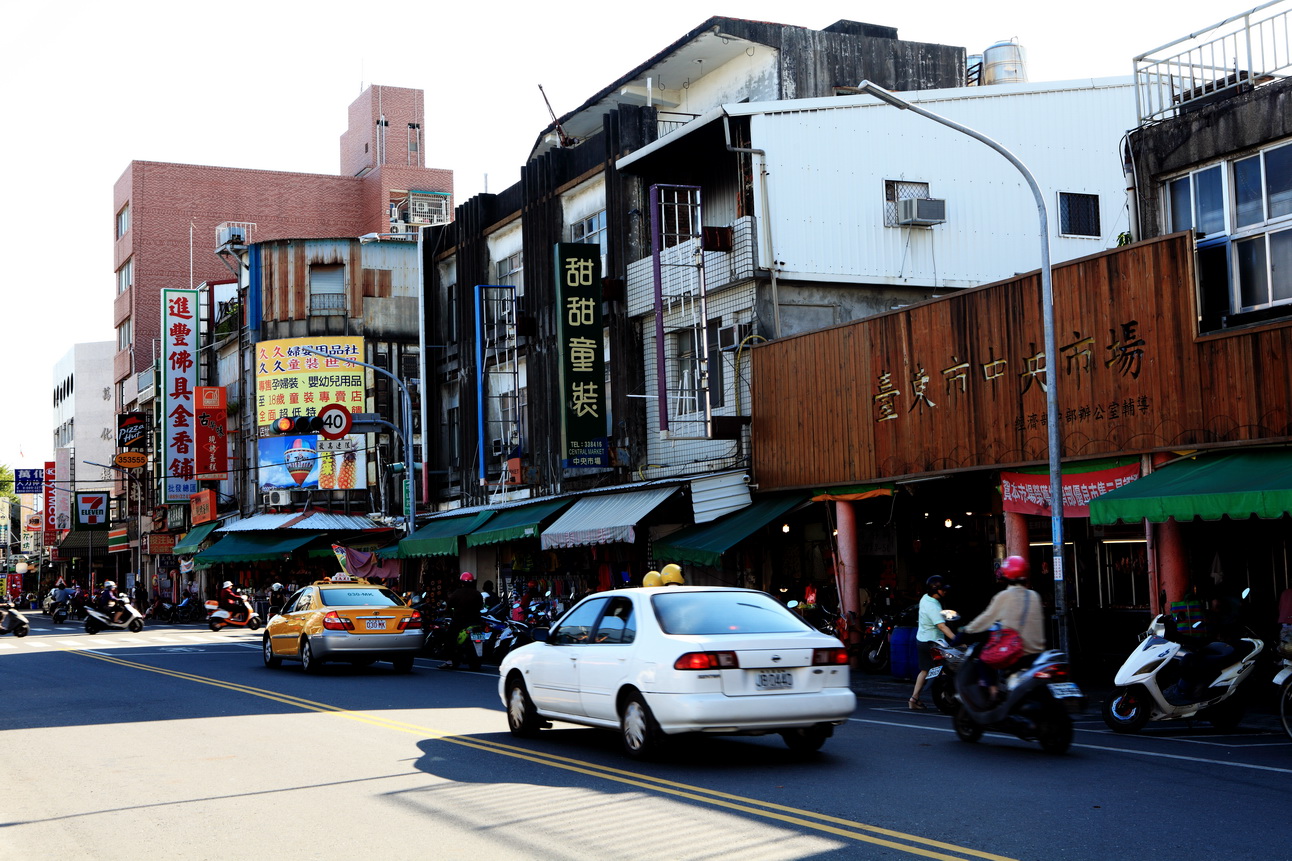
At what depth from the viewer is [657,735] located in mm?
10797

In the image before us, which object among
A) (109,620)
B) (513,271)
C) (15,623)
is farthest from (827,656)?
(109,620)

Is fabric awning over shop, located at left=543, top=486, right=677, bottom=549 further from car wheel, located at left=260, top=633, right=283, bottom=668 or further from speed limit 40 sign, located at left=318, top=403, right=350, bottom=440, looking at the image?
speed limit 40 sign, located at left=318, top=403, right=350, bottom=440

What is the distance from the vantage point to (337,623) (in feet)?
70.6

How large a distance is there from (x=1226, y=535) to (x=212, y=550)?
38.0 meters

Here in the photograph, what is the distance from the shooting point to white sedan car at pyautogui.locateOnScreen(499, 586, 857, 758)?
414 inches

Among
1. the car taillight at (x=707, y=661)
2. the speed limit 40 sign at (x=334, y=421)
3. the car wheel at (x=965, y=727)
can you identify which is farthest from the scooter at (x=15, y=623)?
the car taillight at (x=707, y=661)

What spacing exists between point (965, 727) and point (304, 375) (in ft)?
130

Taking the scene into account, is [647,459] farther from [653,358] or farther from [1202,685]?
[1202,685]

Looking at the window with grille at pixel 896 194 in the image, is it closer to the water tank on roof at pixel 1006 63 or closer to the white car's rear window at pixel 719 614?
the water tank on roof at pixel 1006 63

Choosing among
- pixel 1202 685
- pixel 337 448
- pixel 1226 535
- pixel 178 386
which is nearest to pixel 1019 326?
pixel 1226 535

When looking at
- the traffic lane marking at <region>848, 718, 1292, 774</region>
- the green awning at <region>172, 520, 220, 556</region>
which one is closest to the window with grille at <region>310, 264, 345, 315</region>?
the green awning at <region>172, 520, 220, 556</region>

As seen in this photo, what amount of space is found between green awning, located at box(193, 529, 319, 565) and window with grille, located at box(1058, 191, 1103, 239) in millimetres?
28454

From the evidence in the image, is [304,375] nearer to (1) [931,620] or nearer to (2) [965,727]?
(1) [931,620]

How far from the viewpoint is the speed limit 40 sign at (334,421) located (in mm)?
44719
